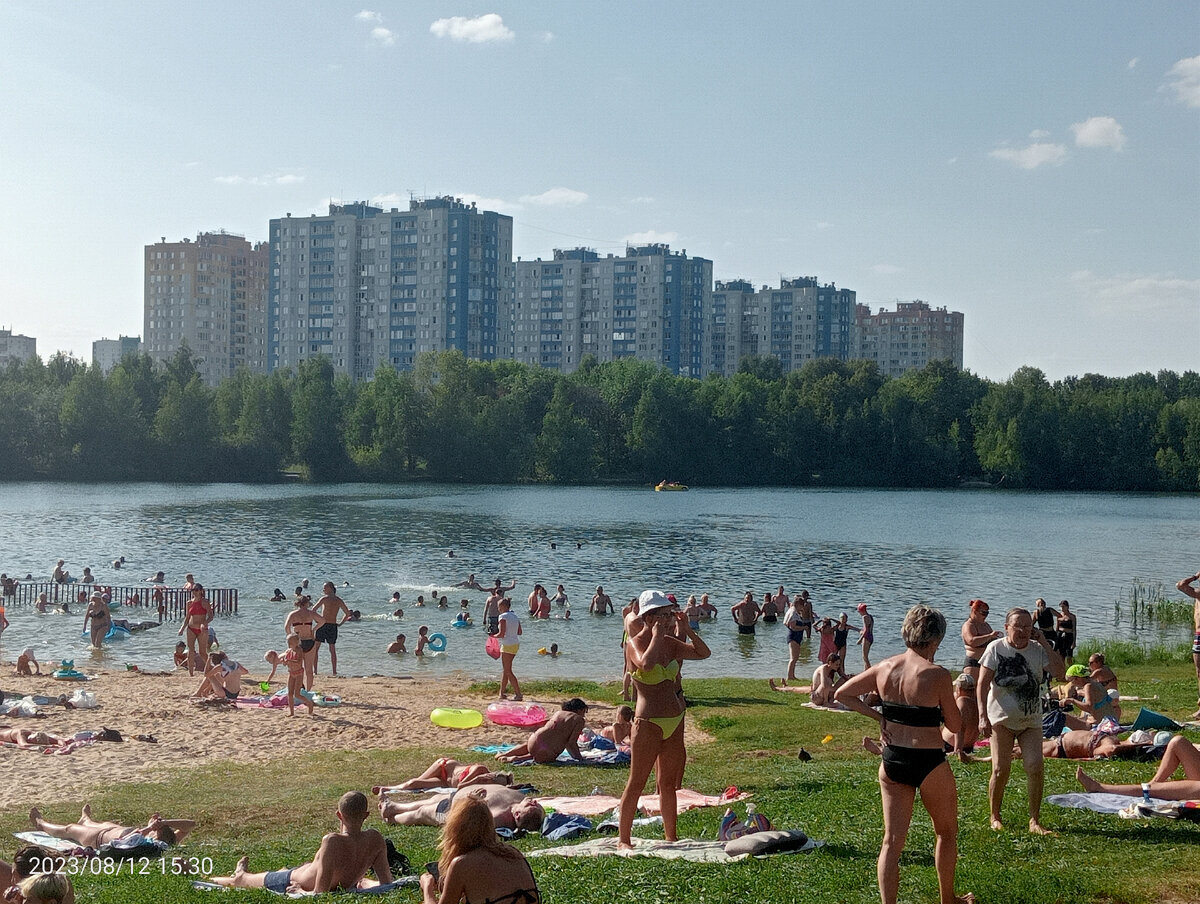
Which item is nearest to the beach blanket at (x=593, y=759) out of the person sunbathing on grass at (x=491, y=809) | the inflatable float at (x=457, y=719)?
the person sunbathing on grass at (x=491, y=809)

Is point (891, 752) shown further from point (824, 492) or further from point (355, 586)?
point (824, 492)

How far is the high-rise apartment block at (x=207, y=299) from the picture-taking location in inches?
7407

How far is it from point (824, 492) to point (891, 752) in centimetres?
9989

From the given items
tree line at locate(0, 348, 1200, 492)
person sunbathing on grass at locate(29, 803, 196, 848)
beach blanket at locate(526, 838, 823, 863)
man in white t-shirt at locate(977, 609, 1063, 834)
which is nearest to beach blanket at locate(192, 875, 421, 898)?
beach blanket at locate(526, 838, 823, 863)

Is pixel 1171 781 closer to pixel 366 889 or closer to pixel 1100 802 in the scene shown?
pixel 1100 802

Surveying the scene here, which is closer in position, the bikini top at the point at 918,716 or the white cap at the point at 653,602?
the bikini top at the point at 918,716

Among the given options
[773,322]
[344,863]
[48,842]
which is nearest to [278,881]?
[344,863]

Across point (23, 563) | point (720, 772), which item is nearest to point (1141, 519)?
point (23, 563)

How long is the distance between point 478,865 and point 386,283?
16554 cm

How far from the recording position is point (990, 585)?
135ft

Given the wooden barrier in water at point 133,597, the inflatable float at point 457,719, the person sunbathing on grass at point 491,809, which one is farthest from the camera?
the wooden barrier in water at point 133,597

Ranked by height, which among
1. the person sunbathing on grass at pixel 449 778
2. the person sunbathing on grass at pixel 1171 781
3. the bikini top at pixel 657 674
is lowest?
the person sunbathing on grass at pixel 449 778

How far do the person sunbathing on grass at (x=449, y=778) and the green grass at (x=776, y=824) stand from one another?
59cm

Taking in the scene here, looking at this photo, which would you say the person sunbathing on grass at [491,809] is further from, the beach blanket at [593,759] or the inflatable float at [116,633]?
the inflatable float at [116,633]
